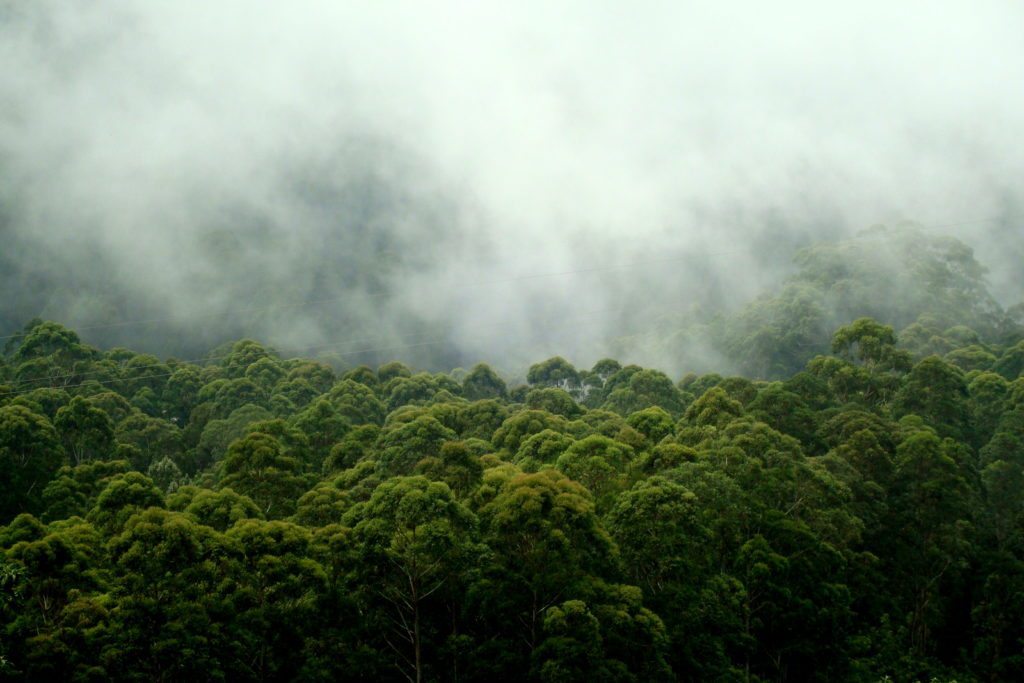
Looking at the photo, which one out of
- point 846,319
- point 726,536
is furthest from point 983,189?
point 726,536

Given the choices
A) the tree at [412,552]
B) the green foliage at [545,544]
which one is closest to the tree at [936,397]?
the green foliage at [545,544]

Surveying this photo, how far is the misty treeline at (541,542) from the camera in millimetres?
34125

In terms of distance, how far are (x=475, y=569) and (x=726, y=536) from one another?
41.3 ft

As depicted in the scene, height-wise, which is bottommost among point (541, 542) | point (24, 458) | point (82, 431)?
point (541, 542)

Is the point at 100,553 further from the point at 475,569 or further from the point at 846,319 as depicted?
the point at 846,319

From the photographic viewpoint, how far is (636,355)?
440 ft

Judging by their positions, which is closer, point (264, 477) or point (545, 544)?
point (545, 544)

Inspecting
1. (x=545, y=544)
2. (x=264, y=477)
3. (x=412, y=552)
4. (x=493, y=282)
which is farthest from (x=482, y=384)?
(x=493, y=282)

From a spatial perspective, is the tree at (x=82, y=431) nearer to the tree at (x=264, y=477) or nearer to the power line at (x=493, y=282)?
the tree at (x=264, y=477)

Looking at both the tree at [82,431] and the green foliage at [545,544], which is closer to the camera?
the green foliage at [545,544]

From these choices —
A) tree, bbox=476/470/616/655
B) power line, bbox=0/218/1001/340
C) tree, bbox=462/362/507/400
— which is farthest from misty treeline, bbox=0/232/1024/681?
power line, bbox=0/218/1001/340

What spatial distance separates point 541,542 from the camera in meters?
37.1

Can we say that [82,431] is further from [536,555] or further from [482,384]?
[482,384]

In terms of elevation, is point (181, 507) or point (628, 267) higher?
point (628, 267)
